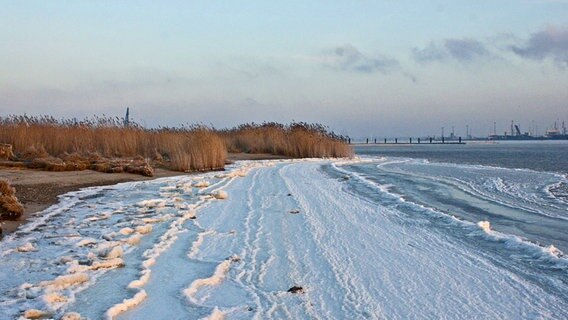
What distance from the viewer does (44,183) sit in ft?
41.9

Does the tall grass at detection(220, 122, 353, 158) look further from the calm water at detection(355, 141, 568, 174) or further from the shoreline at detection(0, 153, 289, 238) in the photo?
the shoreline at detection(0, 153, 289, 238)

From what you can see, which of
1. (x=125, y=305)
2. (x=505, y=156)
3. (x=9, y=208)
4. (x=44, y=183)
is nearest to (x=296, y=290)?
(x=125, y=305)

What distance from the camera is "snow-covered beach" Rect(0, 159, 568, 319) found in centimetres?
428

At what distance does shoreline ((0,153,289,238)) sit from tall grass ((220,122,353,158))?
721 inches

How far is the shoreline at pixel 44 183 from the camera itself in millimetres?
8969

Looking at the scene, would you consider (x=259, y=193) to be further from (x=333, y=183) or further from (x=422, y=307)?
(x=422, y=307)

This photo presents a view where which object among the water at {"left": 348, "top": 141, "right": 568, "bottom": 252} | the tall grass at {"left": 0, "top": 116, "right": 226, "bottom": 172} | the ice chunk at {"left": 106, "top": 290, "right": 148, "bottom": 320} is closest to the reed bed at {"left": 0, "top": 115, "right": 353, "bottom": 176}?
the tall grass at {"left": 0, "top": 116, "right": 226, "bottom": 172}

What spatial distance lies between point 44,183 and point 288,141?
24458 mm

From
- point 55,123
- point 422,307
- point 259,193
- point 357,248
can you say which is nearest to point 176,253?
point 357,248

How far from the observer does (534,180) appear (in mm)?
17188

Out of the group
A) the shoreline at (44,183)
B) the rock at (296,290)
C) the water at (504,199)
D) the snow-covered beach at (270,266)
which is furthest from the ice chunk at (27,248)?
the water at (504,199)

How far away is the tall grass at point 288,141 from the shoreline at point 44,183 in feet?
60.1

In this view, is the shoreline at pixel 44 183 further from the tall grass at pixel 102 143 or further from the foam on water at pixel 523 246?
the foam on water at pixel 523 246

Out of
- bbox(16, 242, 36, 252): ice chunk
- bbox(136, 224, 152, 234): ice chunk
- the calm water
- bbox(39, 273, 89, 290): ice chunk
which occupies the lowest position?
the calm water
